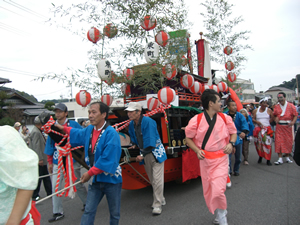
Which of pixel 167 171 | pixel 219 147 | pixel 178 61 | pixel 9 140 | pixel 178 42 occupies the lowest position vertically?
pixel 167 171

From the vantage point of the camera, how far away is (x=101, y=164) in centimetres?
254

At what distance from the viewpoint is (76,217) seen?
4227 mm

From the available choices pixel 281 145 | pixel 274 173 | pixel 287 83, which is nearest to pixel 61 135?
pixel 274 173

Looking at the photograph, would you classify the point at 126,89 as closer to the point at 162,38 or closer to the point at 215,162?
the point at 162,38

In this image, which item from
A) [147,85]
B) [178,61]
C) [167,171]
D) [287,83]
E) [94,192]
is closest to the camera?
[94,192]

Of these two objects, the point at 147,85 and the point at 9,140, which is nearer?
the point at 9,140

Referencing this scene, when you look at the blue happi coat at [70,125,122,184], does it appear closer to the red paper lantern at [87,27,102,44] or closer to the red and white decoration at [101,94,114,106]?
the red and white decoration at [101,94,114,106]

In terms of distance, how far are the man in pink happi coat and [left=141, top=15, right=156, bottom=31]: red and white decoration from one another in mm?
3372

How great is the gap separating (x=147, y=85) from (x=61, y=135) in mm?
3103

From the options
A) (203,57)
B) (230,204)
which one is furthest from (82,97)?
(203,57)

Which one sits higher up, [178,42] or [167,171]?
[178,42]

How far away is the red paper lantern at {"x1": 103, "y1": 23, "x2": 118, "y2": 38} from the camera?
20.5ft

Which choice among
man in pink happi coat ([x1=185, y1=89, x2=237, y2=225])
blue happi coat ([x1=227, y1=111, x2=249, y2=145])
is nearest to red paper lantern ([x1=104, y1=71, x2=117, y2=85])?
man in pink happi coat ([x1=185, y1=89, x2=237, y2=225])

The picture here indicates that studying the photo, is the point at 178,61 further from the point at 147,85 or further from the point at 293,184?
the point at 293,184
